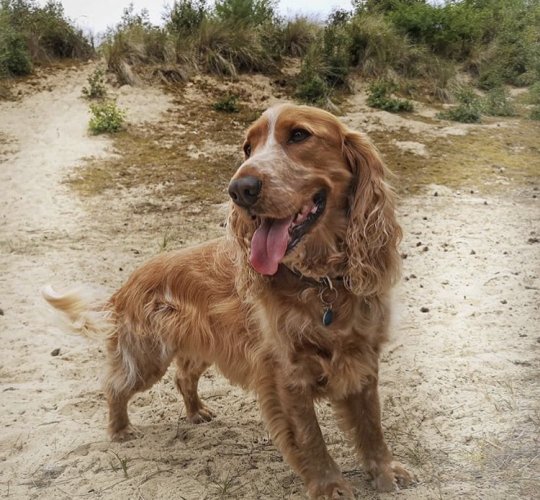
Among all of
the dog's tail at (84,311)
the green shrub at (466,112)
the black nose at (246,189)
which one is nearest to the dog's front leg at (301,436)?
the black nose at (246,189)

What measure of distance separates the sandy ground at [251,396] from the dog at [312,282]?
0.31m

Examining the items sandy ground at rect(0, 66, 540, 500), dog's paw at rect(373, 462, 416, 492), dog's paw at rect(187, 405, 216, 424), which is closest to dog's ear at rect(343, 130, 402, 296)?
sandy ground at rect(0, 66, 540, 500)

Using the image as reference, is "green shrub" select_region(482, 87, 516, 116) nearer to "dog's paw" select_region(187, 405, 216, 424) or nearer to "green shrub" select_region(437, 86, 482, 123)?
"green shrub" select_region(437, 86, 482, 123)

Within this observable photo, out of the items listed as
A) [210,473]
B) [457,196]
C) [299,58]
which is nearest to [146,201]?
[457,196]

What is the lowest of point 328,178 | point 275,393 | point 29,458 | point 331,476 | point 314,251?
point 29,458

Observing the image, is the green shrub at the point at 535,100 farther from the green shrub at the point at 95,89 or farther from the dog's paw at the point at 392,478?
the dog's paw at the point at 392,478

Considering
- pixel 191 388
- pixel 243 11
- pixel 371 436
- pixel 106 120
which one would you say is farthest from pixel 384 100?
pixel 371 436

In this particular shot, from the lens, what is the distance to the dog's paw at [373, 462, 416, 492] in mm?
3014

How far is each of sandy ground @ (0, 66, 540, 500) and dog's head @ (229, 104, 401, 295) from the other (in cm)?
57

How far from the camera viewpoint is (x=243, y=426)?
3773 millimetres

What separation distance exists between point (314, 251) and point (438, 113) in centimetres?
898

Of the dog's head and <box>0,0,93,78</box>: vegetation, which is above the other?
<box>0,0,93,78</box>: vegetation

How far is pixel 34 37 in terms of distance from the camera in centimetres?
1145

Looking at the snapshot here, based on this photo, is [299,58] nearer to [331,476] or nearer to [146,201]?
[146,201]
